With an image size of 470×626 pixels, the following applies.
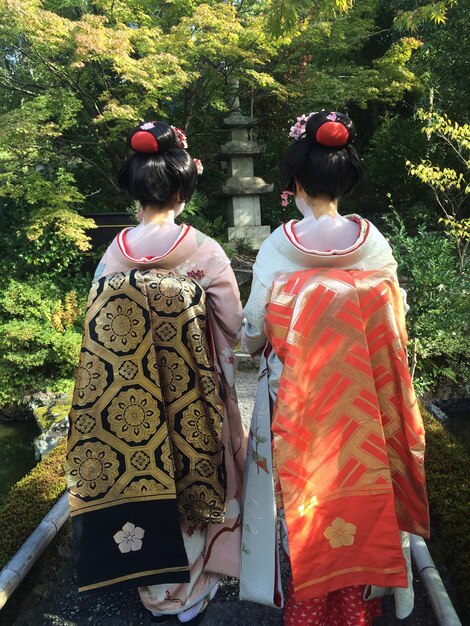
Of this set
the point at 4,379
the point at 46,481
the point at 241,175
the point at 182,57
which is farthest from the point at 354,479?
the point at 241,175

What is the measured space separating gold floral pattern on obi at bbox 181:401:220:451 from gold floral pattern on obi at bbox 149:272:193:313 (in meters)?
0.44

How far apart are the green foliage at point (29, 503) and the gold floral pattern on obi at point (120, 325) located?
1.72 m

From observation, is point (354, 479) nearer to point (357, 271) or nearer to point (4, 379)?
point (357, 271)

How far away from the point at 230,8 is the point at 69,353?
6191mm

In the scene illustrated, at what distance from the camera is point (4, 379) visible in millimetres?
6516

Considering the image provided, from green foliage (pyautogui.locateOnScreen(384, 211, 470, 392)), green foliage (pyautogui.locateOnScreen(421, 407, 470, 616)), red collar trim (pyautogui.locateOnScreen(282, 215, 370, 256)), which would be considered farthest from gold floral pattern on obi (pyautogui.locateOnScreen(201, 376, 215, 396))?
green foliage (pyautogui.locateOnScreen(384, 211, 470, 392))

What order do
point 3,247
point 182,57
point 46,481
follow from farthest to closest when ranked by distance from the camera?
point 3,247
point 182,57
point 46,481

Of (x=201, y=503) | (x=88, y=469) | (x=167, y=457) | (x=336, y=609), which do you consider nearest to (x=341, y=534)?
(x=336, y=609)

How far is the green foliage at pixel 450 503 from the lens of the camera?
2291 millimetres

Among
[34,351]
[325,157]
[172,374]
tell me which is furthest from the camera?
[34,351]

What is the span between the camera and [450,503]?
2766mm

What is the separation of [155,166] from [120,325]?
704 millimetres

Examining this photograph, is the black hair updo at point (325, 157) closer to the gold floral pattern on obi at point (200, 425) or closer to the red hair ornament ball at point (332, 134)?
the red hair ornament ball at point (332, 134)

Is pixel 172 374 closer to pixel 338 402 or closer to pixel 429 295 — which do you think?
pixel 338 402
